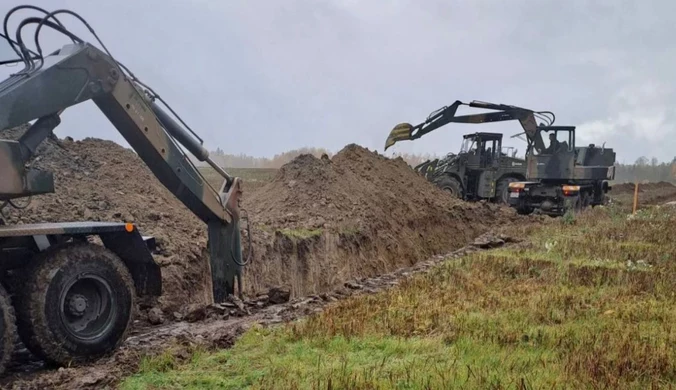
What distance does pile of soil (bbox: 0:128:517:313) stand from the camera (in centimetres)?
978

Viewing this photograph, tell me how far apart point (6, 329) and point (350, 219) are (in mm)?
9934

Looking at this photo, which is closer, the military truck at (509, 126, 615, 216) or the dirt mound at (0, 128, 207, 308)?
the dirt mound at (0, 128, 207, 308)

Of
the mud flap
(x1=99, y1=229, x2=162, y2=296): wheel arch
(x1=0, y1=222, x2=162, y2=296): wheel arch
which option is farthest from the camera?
the mud flap

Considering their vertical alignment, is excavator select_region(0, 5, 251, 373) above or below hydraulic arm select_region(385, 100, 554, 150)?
below

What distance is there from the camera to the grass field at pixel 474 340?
450 centimetres

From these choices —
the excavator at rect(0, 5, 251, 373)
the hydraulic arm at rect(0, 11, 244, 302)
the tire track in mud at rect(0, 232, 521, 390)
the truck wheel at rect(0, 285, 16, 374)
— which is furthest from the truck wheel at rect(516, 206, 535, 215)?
the truck wheel at rect(0, 285, 16, 374)

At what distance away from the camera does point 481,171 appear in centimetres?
2259

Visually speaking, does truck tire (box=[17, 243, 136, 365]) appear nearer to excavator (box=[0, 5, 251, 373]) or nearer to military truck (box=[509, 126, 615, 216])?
excavator (box=[0, 5, 251, 373])

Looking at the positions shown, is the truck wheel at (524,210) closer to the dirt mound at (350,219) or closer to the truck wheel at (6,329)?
the dirt mound at (350,219)

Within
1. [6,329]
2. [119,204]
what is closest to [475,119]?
[119,204]

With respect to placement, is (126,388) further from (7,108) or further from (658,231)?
(658,231)

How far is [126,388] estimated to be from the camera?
4.65 metres

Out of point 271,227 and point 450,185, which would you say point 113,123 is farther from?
point 450,185

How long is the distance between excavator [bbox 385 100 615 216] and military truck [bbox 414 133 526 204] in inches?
25.4
